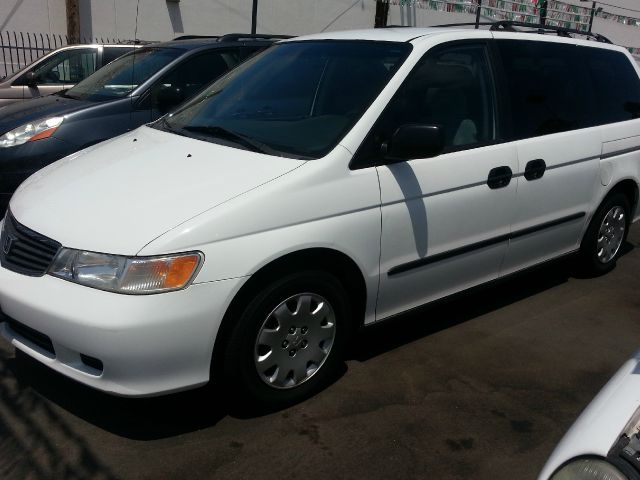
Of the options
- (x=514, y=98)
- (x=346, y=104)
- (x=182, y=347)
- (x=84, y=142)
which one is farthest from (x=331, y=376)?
(x=84, y=142)

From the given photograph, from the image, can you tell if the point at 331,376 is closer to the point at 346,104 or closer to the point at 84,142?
the point at 346,104

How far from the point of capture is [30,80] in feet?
27.5

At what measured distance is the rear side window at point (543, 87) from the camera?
169 inches

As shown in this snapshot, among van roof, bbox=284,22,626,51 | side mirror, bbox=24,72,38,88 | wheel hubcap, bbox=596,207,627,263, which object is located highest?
van roof, bbox=284,22,626,51

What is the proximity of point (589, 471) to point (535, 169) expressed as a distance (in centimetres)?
274

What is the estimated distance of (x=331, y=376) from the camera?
3.71 meters

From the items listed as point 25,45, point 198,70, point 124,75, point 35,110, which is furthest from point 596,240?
point 25,45

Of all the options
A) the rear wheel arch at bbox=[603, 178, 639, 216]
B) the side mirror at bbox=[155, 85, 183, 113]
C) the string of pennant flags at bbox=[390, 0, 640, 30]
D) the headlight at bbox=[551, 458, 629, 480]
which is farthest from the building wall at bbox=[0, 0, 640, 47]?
the headlight at bbox=[551, 458, 629, 480]

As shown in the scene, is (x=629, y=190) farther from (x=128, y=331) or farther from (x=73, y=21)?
(x=73, y=21)

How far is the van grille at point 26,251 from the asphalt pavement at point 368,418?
0.70 metres

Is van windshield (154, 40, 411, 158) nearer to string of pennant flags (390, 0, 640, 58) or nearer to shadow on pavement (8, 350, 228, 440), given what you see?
shadow on pavement (8, 350, 228, 440)

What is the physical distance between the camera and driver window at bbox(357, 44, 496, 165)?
3.63m

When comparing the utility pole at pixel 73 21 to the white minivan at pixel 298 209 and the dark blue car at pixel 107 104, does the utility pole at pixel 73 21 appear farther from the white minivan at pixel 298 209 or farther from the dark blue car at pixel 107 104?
the white minivan at pixel 298 209

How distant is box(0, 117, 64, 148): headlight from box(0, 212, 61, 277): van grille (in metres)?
2.56
